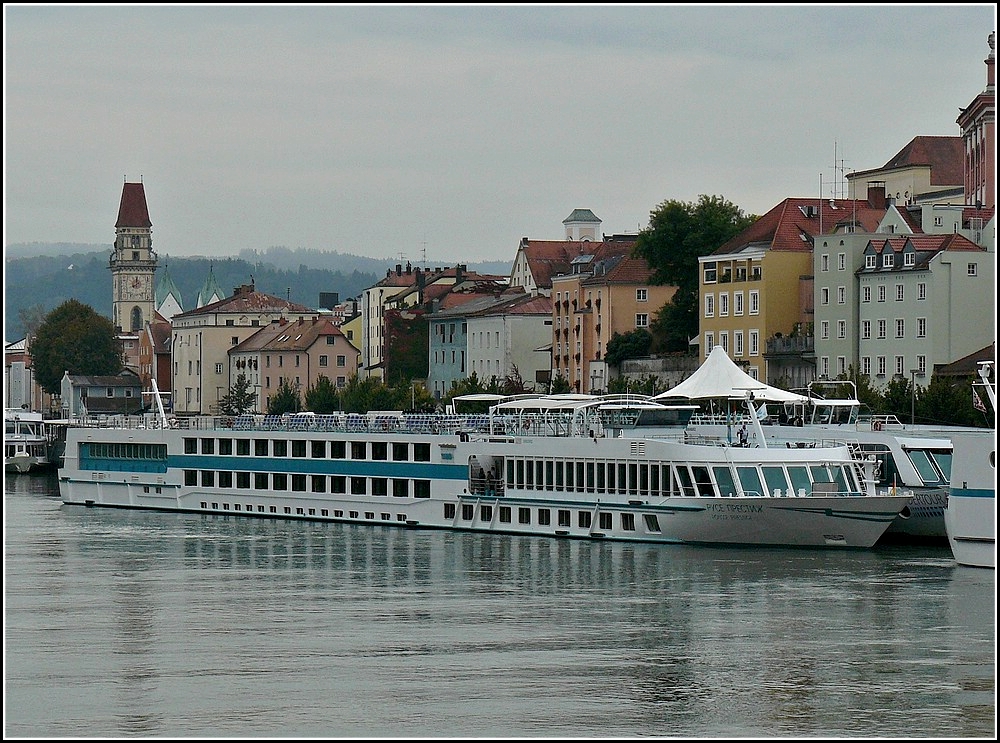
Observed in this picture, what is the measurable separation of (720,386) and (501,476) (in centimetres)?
662

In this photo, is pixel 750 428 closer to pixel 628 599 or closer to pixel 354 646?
pixel 628 599

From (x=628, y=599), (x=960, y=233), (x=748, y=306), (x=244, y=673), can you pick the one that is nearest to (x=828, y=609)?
(x=628, y=599)

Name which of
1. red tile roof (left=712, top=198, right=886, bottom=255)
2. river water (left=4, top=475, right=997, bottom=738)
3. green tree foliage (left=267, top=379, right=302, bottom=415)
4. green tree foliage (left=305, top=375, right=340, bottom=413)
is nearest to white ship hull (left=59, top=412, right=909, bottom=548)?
river water (left=4, top=475, right=997, bottom=738)

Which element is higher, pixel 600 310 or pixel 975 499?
pixel 600 310

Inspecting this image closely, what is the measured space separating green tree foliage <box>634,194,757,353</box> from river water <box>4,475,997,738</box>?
45064mm

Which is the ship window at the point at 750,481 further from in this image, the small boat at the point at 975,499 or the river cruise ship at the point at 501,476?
the small boat at the point at 975,499

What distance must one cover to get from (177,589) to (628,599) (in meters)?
8.79

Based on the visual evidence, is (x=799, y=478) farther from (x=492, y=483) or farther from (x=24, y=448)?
(x=24, y=448)

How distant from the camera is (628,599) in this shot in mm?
38531

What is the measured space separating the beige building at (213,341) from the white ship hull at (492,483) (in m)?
74.9

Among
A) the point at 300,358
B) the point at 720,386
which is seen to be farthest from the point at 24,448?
the point at 720,386

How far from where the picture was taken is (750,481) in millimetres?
47625

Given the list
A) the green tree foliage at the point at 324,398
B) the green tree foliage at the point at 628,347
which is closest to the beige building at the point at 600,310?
the green tree foliage at the point at 628,347

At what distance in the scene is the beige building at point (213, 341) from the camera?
474 feet
